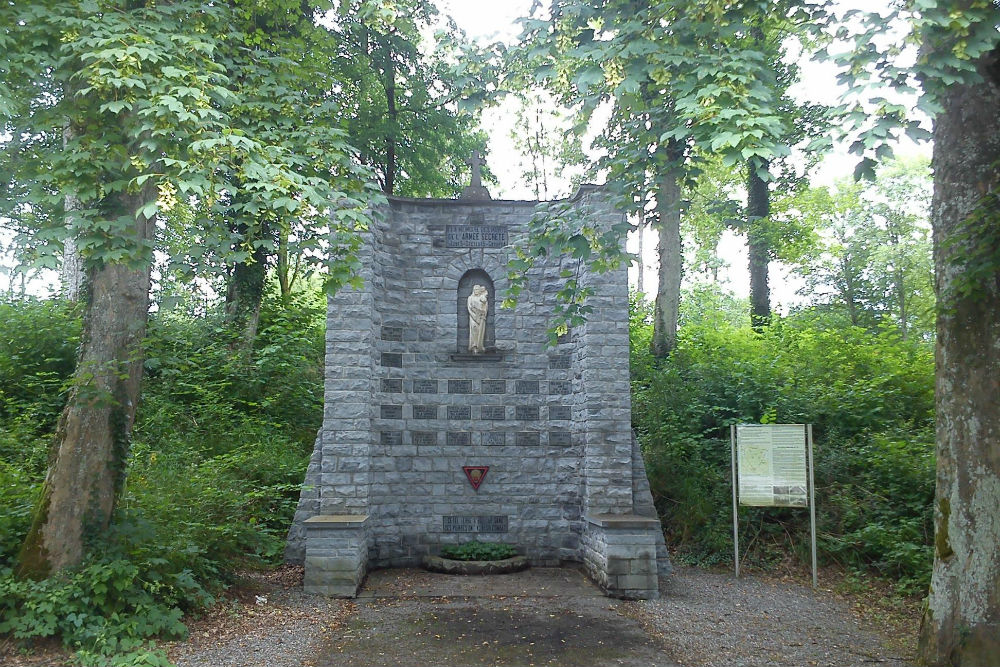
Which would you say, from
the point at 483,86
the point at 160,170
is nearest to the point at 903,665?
the point at 483,86

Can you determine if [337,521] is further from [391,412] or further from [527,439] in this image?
[527,439]

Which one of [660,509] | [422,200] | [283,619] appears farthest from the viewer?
[660,509]

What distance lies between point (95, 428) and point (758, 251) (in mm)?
12633

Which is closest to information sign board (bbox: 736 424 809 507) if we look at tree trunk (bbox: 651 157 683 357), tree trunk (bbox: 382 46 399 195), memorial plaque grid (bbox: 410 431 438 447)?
memorial plaque grid (bbox: 410 431 438 447)

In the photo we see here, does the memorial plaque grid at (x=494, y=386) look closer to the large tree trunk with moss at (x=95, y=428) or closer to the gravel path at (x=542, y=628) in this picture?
the gravel path at (x=542, y=628)

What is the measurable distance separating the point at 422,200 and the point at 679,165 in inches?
176

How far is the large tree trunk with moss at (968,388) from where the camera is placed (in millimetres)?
4953

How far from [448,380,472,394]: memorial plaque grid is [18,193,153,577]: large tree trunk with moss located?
394 cm

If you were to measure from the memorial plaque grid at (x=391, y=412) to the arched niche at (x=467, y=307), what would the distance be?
1.08 metres

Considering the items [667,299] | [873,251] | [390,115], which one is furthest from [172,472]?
[873,251]

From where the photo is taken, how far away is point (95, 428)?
6.08 meters

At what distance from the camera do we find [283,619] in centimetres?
668

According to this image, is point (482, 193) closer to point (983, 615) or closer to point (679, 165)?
point (679, 165)

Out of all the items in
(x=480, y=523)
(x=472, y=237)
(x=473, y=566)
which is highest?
(x=472, y=237)
